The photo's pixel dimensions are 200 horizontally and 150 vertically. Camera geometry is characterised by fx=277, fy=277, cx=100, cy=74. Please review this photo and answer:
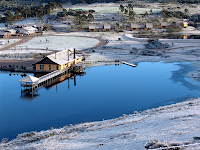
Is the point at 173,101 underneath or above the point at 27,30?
underneath

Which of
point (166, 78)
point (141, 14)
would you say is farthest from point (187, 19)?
point (166, 78)

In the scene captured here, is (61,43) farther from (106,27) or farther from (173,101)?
(173,101)

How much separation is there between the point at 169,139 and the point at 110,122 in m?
8.65

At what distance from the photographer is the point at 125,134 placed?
65.4ft

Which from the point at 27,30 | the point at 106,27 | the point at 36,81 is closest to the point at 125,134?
the point at 36,81

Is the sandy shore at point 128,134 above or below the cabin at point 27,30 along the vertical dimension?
below

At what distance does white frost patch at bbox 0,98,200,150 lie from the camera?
17.4 m

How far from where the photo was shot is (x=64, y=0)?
16150 cm

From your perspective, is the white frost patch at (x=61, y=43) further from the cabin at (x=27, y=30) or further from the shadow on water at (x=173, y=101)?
the shadow on water at (x=173, y=101)

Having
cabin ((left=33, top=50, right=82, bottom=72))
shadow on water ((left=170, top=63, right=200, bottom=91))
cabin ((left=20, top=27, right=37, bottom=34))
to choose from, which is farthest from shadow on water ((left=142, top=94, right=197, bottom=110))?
cabin ((left=20, top=27, right=37, bottom=34))

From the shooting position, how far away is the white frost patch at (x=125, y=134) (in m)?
17.4

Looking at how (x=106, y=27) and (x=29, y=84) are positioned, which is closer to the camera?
(x=29, y=84)

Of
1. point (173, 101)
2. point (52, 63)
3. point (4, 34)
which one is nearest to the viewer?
point (173, 101)

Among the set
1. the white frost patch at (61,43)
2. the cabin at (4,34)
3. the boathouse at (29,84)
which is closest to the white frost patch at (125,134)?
the boathouse at (29,84)
